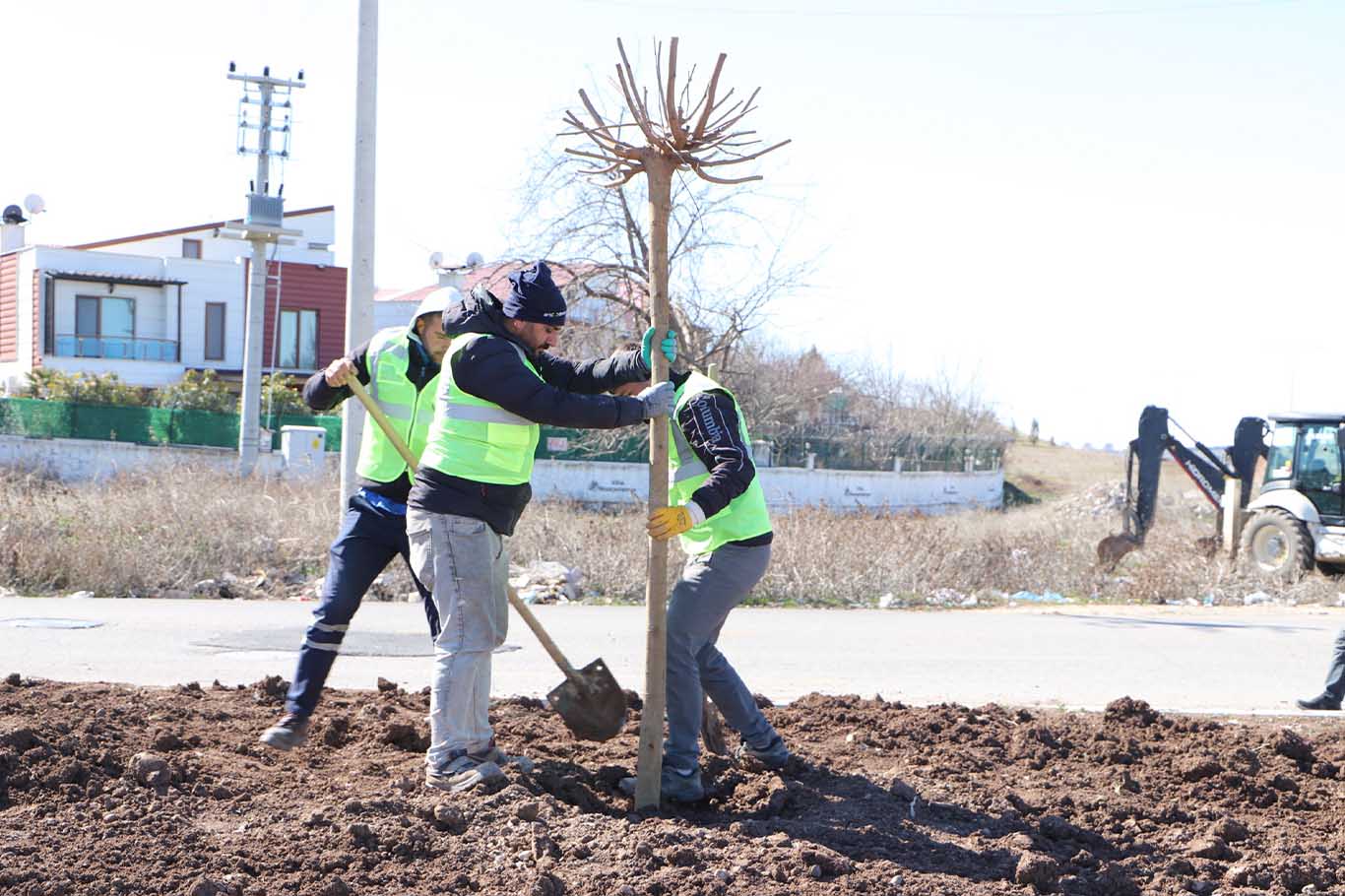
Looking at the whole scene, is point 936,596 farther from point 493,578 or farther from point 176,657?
point 493,578

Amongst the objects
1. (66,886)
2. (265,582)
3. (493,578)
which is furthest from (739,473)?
(265,582)

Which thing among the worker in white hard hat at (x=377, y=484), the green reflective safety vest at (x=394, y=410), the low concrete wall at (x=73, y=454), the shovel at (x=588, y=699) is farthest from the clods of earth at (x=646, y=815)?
the low concrete wall at (x=73, y=454)

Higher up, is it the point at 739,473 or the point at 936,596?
the point at 739,473

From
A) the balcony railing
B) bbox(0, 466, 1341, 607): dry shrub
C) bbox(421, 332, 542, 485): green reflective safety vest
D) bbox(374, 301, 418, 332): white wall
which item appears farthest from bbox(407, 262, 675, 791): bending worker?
the balcony railing

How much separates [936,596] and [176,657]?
311 inches

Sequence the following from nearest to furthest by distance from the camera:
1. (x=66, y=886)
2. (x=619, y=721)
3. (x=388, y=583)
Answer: (x=66, y=886) → (x=619, y=721) → (x=388, y=583)

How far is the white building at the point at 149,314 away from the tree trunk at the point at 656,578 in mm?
35480

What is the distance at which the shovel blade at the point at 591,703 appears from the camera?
5.51 m

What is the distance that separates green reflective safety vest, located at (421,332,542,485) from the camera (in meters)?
4.98

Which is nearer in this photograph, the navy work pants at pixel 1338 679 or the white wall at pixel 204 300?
the navy work pants at pixel 1338 679

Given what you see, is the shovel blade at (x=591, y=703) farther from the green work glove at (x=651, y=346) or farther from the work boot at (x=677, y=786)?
the green work glove at (x=651, y=346)

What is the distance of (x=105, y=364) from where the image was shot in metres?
38.8

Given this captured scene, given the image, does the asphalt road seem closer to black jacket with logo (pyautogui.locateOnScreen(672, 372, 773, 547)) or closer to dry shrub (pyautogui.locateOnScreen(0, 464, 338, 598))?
dry shrub (pyautogui.locateOnScreen(0, 464, 338, 598))

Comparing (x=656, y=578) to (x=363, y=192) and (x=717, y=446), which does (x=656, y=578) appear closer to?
(x=717, y=446)
